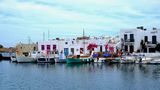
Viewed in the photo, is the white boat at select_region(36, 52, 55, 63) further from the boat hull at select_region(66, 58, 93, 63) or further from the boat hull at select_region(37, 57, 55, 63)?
the boat hull at select_region(66, 58, 93, 63)

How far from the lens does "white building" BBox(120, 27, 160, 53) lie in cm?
7375

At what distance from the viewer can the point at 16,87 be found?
33.0 m

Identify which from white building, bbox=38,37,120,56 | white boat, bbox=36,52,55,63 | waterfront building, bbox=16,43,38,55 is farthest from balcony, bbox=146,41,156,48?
waterfront building, bbox=16,43,38,55

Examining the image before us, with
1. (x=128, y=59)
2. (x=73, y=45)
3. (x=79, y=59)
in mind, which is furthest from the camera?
(x=73, y=45)

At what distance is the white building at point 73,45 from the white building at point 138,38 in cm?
301

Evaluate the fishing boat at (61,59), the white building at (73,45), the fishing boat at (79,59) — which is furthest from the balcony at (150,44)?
the fishing boat at (61,59)

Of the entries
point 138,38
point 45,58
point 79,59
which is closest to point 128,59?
point 138,38

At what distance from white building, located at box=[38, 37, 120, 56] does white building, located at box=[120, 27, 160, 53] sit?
3.01 meters

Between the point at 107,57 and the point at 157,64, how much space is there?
37.9 feet

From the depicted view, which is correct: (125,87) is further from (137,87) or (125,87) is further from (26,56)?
(26,56)

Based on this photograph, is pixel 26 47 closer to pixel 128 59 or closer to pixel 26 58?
pixel 26 58

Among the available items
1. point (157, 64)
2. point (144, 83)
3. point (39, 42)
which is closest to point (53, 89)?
point (144, 83)

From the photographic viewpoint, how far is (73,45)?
82875mm

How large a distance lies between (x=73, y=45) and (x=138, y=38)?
1543cm
